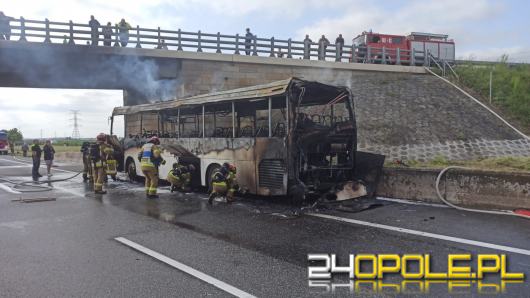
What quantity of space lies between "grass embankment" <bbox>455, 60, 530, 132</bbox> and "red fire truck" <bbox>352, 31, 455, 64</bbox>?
6.70ft

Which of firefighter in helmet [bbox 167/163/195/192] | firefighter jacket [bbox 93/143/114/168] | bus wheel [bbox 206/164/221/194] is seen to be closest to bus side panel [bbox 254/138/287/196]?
bus wheel [bbox 206/164/221/194]

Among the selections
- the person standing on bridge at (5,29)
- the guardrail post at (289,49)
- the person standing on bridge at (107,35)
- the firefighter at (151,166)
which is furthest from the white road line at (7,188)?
the guardrail post at (289,49)

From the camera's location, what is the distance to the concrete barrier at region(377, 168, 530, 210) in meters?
7.21

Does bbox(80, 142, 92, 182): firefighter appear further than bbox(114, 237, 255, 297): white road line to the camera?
Yes

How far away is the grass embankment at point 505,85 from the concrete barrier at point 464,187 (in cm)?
1282

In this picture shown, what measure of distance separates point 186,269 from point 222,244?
3.52 ft

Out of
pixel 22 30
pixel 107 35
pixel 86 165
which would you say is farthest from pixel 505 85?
pixel 22 30

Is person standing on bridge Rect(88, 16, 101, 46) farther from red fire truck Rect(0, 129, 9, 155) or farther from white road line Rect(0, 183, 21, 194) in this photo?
red fire truck Rect(0, 129, 9, 155)

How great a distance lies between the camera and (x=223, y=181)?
852cm

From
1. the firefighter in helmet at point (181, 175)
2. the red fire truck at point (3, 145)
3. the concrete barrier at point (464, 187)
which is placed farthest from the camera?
the red fire truck at point (3, 145)

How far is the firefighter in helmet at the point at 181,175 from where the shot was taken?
10.3m

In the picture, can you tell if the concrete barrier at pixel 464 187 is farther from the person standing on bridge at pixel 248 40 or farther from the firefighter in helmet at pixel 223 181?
the person standing on bridge at pixel 248 40

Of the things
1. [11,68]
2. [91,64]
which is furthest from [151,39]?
[11,68]

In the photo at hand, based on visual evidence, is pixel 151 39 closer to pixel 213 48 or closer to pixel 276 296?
pixel 213 48
